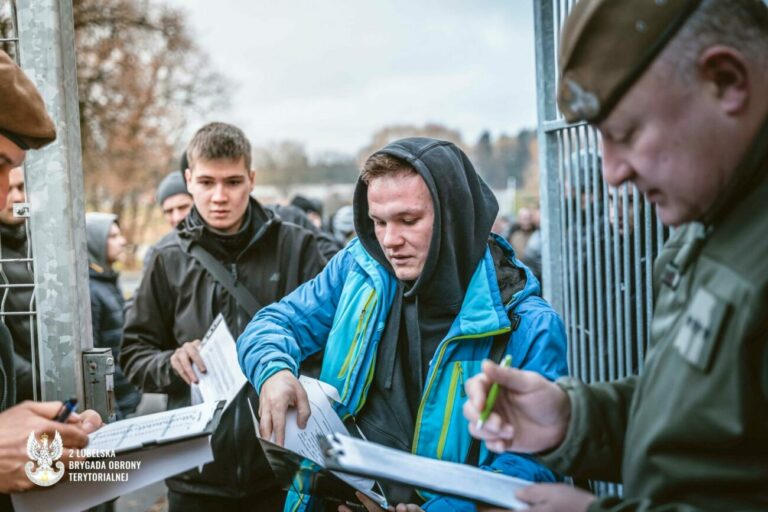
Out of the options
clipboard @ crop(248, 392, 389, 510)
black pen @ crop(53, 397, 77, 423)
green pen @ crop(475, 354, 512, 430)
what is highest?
green pen @ crop(475, 354, 512, 430)

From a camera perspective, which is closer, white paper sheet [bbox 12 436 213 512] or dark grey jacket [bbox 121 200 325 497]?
white paper sheet [bbox 12 436 213 512]

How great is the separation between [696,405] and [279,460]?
1028 millimetres

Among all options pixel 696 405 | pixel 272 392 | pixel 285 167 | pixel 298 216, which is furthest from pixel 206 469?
pixel 285 167

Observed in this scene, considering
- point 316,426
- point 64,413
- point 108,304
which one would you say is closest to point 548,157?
point 316,426

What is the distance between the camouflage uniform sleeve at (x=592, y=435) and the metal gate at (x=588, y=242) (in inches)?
53.9

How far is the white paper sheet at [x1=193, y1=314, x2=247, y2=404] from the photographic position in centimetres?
253

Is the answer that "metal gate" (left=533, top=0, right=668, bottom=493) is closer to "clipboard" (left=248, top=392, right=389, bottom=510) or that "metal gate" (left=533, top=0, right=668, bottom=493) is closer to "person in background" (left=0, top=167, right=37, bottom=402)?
"clipboard" (left=248, top=392, right=389, bottom=510)

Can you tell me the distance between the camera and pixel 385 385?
6.81 ft

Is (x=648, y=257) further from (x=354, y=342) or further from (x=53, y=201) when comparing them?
(x=53, y=201)

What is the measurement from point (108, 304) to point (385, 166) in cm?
273

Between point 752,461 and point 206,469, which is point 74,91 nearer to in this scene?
point 206,469

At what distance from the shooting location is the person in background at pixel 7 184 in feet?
5.24

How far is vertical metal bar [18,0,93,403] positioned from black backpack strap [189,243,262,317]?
37.3 inches

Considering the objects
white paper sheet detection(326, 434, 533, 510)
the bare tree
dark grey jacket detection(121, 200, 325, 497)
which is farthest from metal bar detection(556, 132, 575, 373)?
the bare tree
